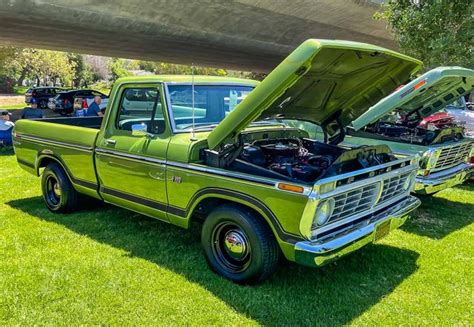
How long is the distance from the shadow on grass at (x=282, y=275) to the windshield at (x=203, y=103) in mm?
1456

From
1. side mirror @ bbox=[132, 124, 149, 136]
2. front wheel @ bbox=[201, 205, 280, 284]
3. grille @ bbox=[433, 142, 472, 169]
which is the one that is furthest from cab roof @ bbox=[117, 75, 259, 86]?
grille @ bbox=[433, 142, 472, 169]

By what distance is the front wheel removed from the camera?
3734 millimetres

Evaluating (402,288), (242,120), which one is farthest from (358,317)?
(242,120)

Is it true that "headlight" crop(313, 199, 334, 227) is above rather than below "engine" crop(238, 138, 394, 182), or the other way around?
below

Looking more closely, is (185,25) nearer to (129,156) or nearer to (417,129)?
(417,129)

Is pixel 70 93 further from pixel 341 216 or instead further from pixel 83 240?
pixel 341 216

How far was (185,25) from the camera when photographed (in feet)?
58.3

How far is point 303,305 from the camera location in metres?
3.69

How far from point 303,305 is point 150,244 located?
208 cm

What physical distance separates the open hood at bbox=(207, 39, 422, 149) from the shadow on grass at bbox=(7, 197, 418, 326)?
4.61 feet

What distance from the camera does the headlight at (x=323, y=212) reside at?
3451 mm

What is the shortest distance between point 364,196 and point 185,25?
15.5 m

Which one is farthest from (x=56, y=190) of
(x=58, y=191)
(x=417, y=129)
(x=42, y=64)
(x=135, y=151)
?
(x=42, y=64)

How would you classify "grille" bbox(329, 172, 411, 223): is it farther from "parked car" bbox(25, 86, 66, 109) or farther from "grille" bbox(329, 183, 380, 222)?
"parked car" bbox(25, 86, 66, 109)
